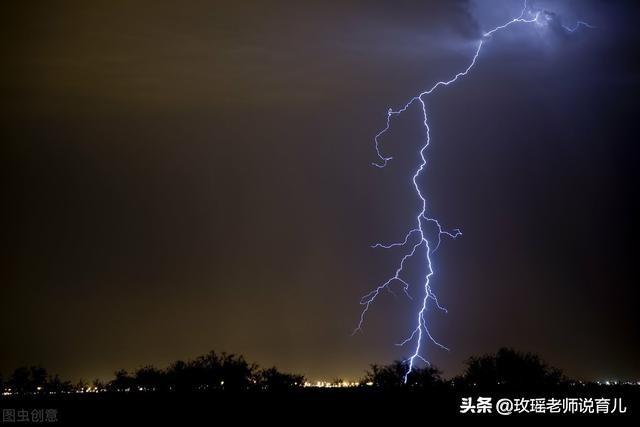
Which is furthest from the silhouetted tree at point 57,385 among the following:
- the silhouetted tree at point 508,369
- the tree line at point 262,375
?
the silhouetted tree at point 508,369

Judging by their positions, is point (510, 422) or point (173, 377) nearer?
point (510, 422)

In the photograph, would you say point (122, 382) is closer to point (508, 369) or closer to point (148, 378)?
point (148, 378)

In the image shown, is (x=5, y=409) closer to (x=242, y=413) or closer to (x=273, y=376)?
(x=242, y=413)

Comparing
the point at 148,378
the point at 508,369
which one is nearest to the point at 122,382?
the point at 148,378

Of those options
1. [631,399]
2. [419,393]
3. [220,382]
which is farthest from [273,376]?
[631,399]

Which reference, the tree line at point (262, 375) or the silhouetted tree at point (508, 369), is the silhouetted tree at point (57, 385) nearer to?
the tree line at point (262, 375)

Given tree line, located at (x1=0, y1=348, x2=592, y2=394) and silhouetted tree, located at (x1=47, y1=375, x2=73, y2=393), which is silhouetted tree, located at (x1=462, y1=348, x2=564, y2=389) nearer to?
tree line, located at (x1=0, y1=348, x2=592, y2=394)

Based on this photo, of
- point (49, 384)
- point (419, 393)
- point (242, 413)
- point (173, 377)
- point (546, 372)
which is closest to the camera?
point (242, 413)

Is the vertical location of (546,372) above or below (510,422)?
above

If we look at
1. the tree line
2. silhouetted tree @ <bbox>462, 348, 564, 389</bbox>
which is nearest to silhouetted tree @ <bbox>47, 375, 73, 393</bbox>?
the tree line

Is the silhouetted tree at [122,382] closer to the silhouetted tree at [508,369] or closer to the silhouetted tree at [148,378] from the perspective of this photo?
the silhouetted tree at [148,378]

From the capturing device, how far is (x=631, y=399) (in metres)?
20.5

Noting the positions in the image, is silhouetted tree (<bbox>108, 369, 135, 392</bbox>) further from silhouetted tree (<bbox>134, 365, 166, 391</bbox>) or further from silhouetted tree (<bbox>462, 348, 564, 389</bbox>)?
silhouetted tree (<bbox>462, 348, 564, 389</bbox>)

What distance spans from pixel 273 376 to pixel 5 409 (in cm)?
1789
